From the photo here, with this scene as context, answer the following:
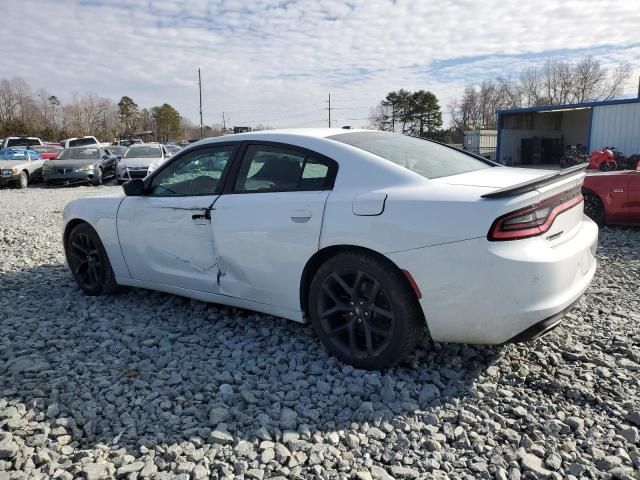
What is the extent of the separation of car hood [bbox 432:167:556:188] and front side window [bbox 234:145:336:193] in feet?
2.51

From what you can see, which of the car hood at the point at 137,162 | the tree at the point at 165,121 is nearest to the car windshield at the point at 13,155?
the car hood at the point at 137,162

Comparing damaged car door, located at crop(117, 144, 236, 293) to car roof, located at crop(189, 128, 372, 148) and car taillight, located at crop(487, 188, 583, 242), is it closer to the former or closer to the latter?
car roof, located at crop(189, 128, 372, 148)

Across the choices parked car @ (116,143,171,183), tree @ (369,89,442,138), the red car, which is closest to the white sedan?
the red car

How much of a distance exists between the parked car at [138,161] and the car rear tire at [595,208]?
535 inches

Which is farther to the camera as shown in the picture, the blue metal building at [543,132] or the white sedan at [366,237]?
the blue metal building at [543,132]

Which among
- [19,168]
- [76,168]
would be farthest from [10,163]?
[76,168]

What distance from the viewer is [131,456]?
94.7 inches

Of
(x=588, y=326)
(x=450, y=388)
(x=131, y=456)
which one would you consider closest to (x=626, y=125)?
(x=588, y=326)

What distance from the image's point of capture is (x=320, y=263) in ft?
10.6

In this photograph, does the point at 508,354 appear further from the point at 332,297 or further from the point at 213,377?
the point at 213,377

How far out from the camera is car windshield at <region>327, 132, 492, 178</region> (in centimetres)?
325

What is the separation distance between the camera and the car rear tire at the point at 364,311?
114 inches

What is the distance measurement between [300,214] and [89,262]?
8.29 feet

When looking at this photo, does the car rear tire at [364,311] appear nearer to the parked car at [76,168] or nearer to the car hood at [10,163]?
the parked car at [76,168]
